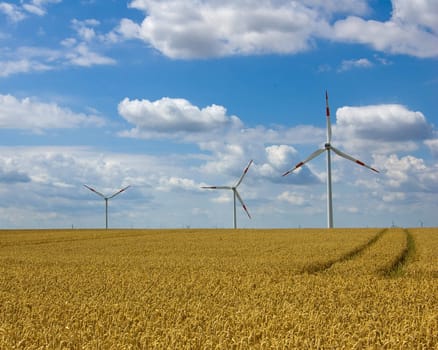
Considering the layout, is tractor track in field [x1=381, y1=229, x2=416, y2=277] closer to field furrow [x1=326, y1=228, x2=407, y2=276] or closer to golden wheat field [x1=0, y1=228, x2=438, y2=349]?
field furrow [x1=326, y1=228, x2=407, y2=276]

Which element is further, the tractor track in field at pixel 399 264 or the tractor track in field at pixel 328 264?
the tractor track in field at pixel 328 264

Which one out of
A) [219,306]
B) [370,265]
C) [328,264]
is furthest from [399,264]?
[219,306]

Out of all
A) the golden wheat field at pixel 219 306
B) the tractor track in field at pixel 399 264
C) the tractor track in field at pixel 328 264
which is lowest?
the tractor track in field at pixel 399 264

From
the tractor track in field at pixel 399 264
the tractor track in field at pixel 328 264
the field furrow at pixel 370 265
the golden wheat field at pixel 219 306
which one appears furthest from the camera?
the tractor track in field at pixel 328 264

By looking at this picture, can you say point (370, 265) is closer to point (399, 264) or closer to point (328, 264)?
point (328, 264)

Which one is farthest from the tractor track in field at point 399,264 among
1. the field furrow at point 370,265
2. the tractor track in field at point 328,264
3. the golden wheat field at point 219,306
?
the tractor track in field at point 328,264

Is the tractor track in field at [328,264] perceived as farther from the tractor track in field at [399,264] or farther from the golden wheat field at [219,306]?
the tractor track in field at [399,264]

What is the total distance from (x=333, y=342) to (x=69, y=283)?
43.3 ft

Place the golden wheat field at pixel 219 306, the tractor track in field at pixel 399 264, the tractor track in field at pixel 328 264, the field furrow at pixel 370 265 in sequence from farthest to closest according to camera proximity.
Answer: the tractor track in field at pixel 328 264 < the tractor track in field at pixel 399 264 < the field furrow at pixel 370 265 < the golden wheat field at pixel 219 306

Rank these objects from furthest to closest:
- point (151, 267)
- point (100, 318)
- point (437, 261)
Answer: point (437, 261) → point (151, 267) → point (100, 318)

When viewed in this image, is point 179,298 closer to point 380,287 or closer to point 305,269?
point 380,287

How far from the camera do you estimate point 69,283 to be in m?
21.5

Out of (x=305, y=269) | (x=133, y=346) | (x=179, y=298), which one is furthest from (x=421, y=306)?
(x=305, y=269)

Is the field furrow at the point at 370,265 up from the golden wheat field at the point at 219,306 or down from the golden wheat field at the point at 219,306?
down
